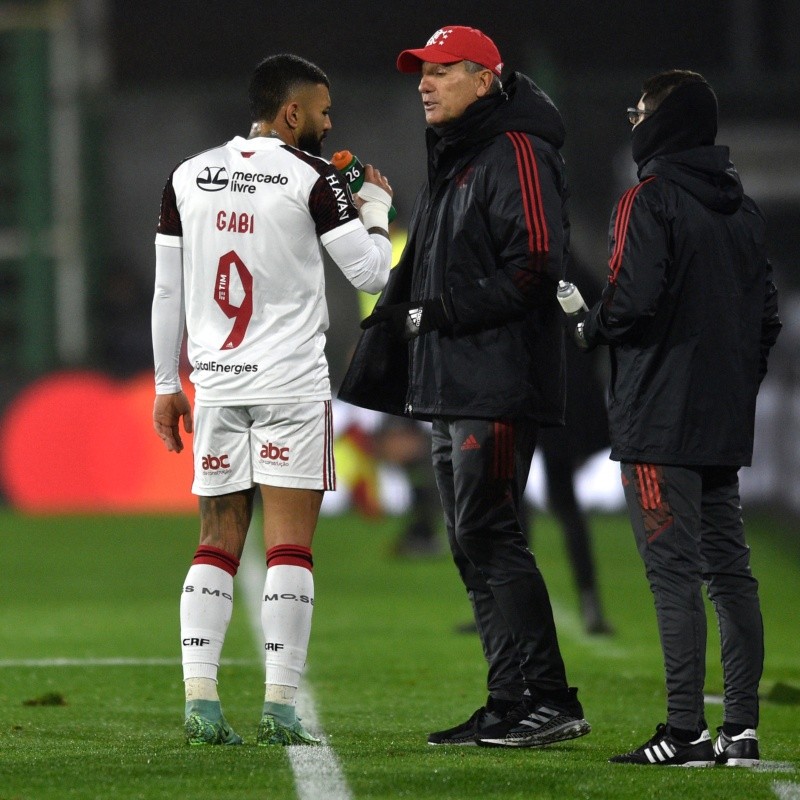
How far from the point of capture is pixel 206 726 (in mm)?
5004

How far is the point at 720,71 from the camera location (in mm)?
23375

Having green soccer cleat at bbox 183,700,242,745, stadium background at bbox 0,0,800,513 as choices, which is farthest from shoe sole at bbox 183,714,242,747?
stadium background at bbox 0,0,800,513

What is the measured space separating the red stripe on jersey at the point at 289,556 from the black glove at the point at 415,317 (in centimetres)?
69

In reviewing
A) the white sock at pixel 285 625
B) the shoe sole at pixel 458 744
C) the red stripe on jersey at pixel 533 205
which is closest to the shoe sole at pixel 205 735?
the white sock at pixel 285 625

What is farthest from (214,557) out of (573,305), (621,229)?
(621,229)

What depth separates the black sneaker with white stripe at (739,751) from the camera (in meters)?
4.86

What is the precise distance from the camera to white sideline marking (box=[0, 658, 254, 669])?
7414mm

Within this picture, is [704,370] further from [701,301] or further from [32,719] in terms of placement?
[32,719]

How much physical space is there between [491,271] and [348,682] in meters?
2.44

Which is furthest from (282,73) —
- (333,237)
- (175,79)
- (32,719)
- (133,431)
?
(175,79)

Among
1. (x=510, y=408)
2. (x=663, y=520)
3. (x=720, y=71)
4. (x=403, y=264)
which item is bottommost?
(x=663, y=520)

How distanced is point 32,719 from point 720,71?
19200 millimetres

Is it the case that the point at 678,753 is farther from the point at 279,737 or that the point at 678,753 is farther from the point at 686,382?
the point at 279,737

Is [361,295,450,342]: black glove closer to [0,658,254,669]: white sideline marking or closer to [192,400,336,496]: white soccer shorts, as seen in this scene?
[192,400,336,496]: white soccer shorts
